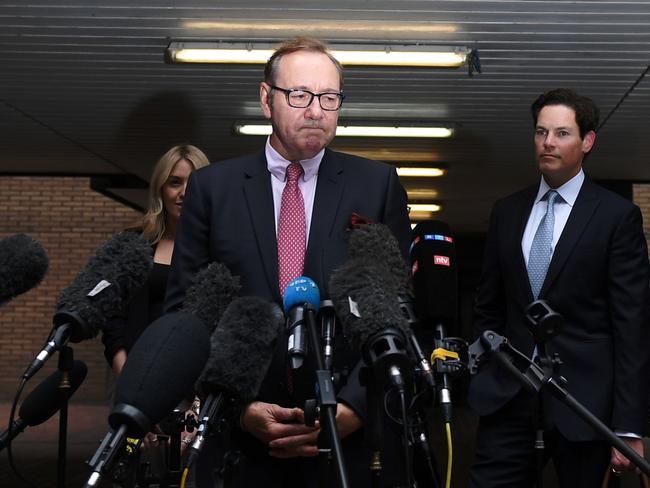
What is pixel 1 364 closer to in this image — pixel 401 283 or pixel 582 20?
pixel 582 20

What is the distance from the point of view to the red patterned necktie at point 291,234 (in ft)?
9.06

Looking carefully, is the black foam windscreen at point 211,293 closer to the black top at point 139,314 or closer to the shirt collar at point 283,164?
the shirt collar at point 283,164

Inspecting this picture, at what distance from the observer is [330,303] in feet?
7.23

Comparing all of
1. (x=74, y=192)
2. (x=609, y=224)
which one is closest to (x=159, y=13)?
(x=609, y=224)

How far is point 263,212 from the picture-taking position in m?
2.83

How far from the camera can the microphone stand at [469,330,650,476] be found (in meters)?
2.50

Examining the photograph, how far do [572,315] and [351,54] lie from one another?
4139 millimetres

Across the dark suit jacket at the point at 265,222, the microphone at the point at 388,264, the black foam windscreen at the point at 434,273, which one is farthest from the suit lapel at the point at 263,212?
the black foam windscreen at the point at 434,273

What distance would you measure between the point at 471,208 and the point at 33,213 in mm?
7644

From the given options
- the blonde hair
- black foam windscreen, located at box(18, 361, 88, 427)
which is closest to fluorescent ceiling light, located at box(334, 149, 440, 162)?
the blonde hair

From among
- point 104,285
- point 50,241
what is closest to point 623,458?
point 104,285

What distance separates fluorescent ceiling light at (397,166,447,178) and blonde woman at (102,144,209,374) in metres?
7.82

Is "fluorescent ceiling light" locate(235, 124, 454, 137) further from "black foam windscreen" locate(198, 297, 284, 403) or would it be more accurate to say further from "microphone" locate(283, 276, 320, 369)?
"microphone" locate(283, 276, 320, 369)

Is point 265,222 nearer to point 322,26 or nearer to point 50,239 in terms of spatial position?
point 322,26
